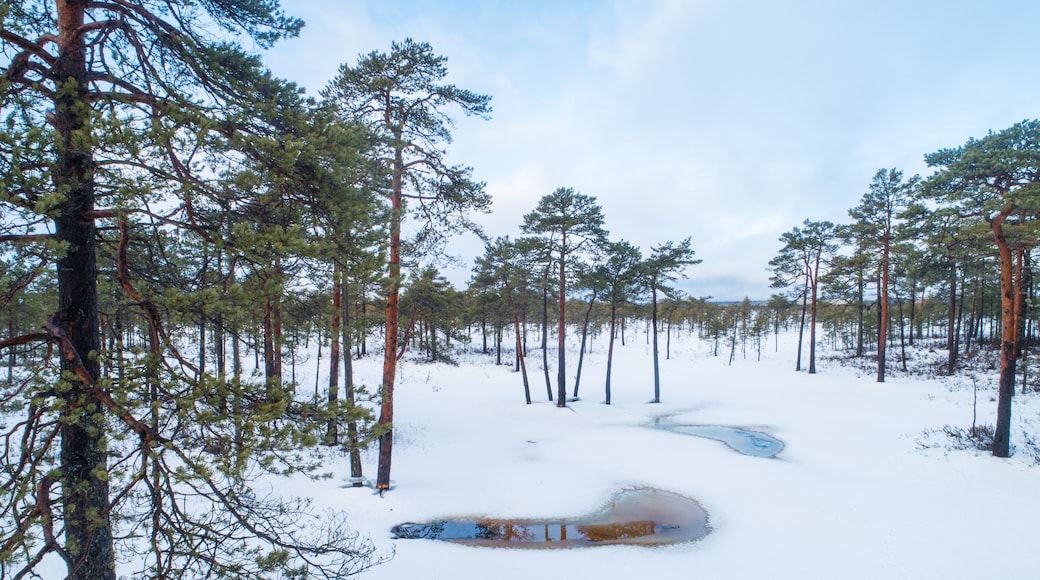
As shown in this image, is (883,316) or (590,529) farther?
(883,316)

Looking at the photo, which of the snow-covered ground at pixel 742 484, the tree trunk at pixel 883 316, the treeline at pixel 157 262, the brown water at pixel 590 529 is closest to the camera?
the treeline at pixel 157 262

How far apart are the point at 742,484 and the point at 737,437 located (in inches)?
226

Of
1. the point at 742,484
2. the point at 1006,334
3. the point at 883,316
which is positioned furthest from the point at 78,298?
the point at 883,316

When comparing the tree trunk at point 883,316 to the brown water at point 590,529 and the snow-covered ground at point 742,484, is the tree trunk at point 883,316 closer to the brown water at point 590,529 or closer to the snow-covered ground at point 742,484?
the snow-covered ground at point 742,484

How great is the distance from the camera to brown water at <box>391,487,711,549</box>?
8922mm

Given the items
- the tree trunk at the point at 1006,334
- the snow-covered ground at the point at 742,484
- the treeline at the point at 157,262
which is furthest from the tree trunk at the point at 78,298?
the tree trunk at the point at 1006,334

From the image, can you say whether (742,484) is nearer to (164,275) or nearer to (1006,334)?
(1006,334)

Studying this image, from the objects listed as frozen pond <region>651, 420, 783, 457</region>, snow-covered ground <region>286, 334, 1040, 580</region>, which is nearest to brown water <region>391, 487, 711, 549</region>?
snow-covered ground <region>286, 334, 1040, 580</region>

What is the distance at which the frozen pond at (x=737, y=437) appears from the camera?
48.5ft

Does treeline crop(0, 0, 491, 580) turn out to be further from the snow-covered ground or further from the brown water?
the brown water

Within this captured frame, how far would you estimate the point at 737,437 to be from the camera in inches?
655

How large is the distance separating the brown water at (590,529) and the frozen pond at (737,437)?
553 centimetres

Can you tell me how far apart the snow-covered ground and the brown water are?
359 millimetres

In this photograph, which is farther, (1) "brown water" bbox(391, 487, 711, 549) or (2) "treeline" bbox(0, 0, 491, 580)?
(1) "brown water" bbox(391, 487, 711, 549)
